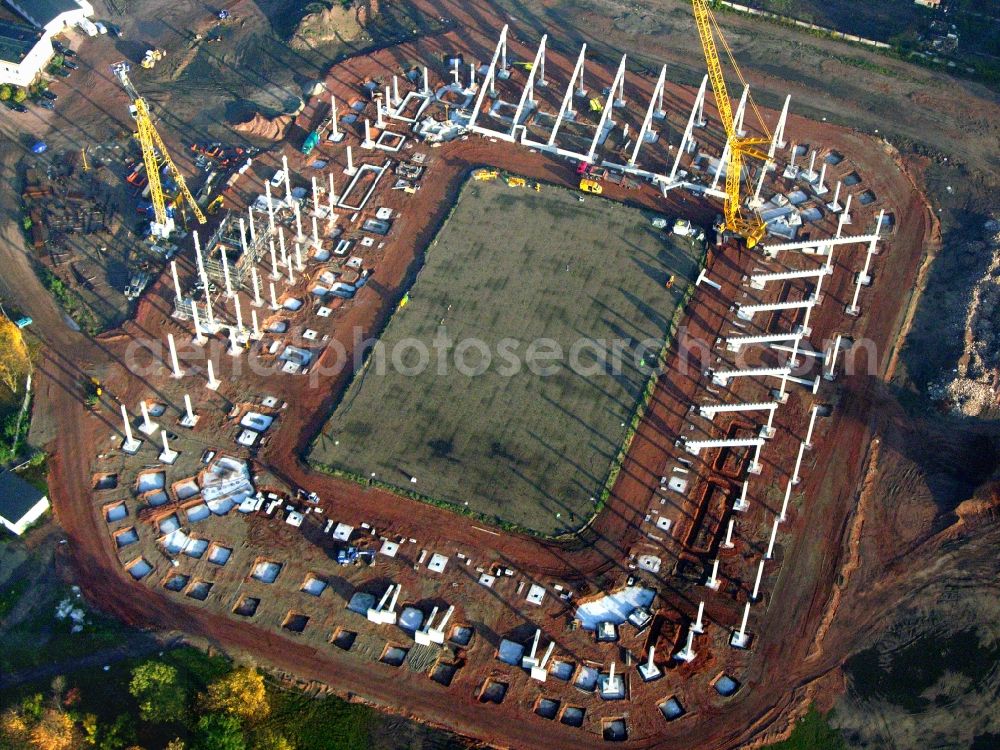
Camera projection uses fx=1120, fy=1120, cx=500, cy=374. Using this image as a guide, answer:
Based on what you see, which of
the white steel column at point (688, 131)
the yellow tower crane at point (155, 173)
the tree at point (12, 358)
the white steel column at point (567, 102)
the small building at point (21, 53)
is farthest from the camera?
the small building at point (21, 53)

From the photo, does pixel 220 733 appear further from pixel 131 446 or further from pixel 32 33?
pixel 32 33

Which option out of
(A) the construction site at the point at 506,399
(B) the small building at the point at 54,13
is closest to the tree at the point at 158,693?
(A) the construction site at the point at 506,399

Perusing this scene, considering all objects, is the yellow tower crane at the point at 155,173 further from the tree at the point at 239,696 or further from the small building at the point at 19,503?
the tree at the point at 239,696

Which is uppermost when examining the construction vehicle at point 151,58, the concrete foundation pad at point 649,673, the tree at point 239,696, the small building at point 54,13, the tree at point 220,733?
the small building at point 54,13

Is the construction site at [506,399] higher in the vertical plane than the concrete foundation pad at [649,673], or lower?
higher

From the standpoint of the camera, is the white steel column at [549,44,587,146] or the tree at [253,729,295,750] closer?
the tree at [253,729,295,750]

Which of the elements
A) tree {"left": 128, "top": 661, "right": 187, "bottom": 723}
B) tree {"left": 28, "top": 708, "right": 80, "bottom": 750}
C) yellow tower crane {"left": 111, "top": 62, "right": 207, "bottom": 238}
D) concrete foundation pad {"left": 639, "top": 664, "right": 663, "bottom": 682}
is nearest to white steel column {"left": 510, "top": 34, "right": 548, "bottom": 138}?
yellow tower crane {"left": 111, "top": 62, "right": 207, "bottom": 238}

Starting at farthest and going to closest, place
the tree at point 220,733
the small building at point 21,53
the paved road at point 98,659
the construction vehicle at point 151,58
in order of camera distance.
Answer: the construction vehicle at point 151,58, the small building at point 21,53, the paved road at point 98,659, the tree at point 220,733

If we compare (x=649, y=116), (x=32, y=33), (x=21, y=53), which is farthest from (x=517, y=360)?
(x=32, y=33)

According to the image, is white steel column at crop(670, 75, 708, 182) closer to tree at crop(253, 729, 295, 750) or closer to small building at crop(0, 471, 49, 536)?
small building at crop(0, 471, 49, 536)
